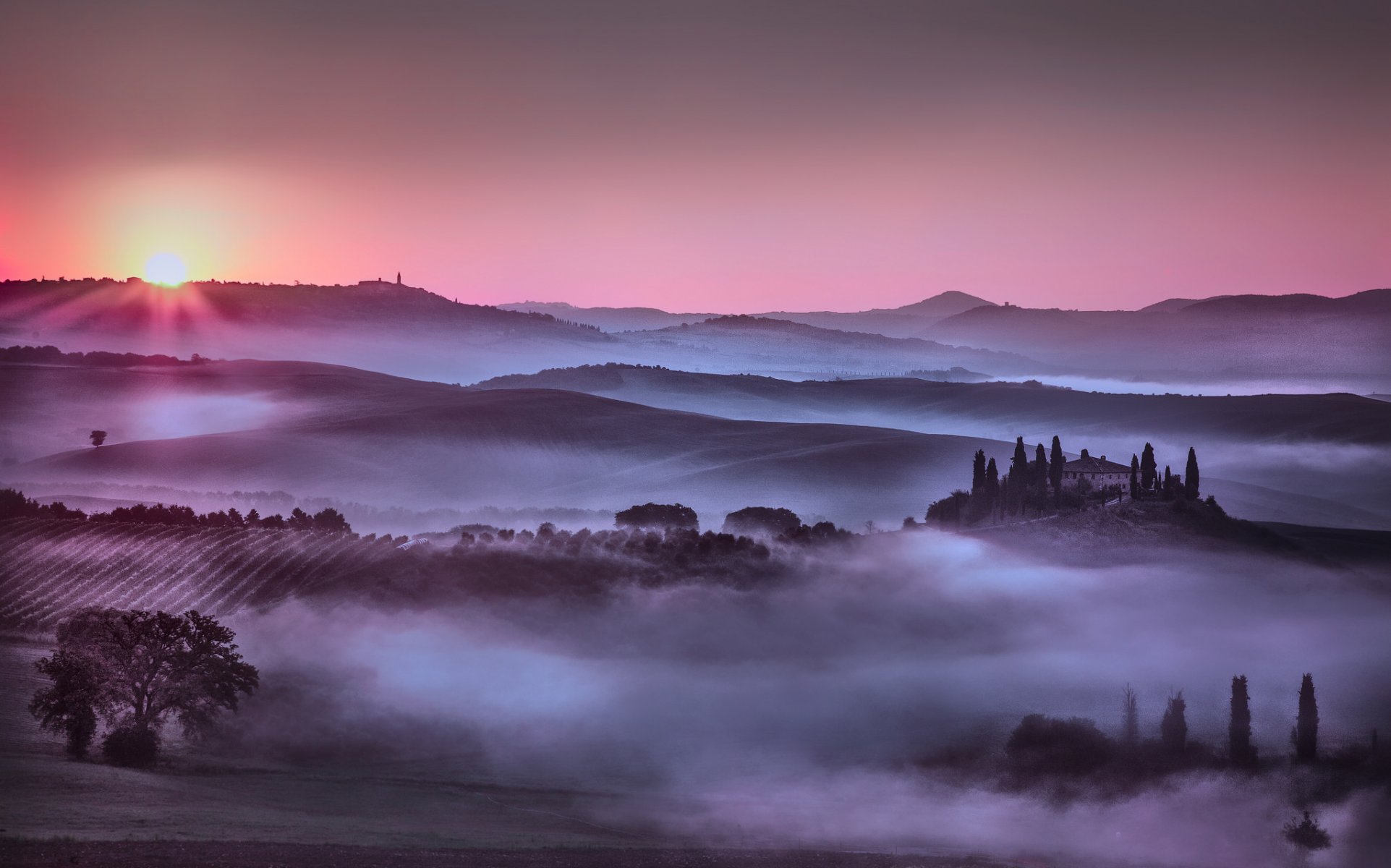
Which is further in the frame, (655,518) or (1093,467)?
(655,518)

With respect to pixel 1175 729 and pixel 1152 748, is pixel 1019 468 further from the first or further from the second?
pixel 1152 748

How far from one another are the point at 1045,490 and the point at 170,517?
96.8 m

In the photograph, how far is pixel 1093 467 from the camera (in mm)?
178375

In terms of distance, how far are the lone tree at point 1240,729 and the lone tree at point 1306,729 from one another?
3.40 meters

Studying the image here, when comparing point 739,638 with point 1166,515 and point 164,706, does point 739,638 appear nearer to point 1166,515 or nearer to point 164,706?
point 1166,515

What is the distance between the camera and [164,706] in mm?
86438

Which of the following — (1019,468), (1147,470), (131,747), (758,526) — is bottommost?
(131,747)

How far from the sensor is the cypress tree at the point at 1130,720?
115 m

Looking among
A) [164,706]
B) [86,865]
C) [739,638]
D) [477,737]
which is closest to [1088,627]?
[739,638]

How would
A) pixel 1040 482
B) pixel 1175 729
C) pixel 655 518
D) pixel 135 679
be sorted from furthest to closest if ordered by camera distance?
pixel 655 518 < pixel 1040 482 < pixel 1175 729 < pixel 135 679

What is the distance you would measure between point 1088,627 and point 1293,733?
36.6m

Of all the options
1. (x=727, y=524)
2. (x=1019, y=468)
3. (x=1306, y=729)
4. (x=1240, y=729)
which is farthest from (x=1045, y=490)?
(x=1306, y=729)

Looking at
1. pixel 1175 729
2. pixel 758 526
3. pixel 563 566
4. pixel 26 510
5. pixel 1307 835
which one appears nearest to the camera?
pixel 1307 835

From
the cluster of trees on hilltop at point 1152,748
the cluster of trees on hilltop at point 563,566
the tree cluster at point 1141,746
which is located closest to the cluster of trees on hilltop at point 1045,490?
the cluster of trees on hilltop at point 563,566
